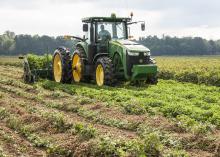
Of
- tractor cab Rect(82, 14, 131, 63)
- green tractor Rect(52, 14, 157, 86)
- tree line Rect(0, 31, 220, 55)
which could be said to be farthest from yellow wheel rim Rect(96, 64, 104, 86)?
tree line Rect(0, 31, 220, 55)

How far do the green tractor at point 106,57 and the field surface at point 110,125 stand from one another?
197 centimetres

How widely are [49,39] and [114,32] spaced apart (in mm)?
55102

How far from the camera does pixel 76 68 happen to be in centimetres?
1872

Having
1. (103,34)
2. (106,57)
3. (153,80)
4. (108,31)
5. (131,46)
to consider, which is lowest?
(153,80)

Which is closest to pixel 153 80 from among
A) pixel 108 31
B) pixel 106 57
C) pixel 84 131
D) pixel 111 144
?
pixel 106 57

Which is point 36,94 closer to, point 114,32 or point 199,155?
point 114,32

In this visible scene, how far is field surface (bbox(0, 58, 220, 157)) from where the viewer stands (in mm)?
7938

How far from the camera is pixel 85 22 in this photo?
731 inches

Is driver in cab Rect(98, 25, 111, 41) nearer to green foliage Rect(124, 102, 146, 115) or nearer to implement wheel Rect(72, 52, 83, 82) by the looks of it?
implement wheel Rect(72, 52, 83, 82)

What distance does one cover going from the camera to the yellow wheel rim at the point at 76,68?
18359 millimetres

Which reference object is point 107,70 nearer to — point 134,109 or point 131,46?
point 131,46

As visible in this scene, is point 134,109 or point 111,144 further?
point 134,109

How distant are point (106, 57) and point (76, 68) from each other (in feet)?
6.12

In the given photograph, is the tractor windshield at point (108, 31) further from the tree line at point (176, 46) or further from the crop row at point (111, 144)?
the tree line at point (176, 46)
